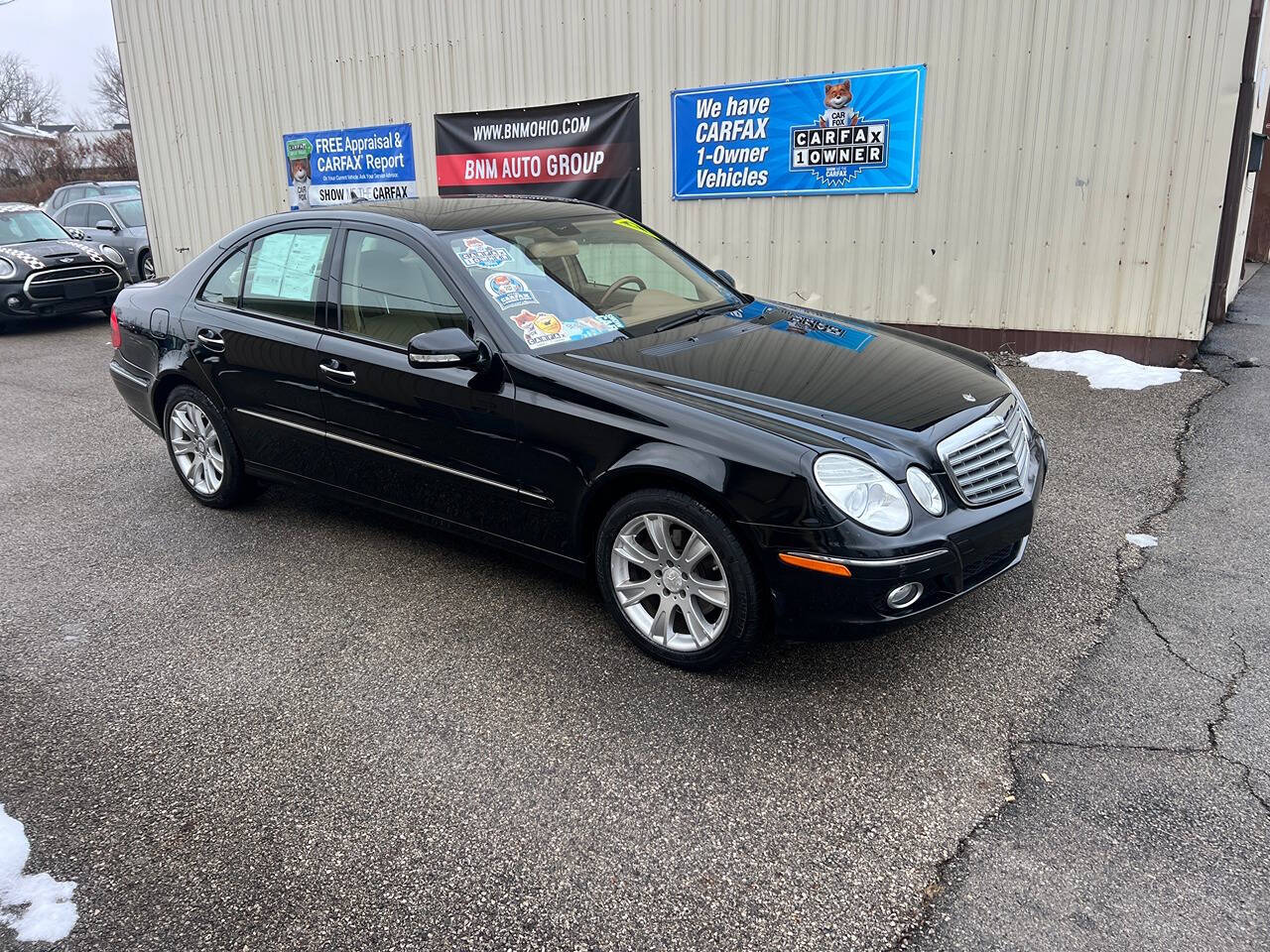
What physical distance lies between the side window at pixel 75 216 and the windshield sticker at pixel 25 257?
15.7ft

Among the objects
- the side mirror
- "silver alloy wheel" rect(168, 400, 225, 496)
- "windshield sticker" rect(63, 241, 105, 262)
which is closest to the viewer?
the side mirror

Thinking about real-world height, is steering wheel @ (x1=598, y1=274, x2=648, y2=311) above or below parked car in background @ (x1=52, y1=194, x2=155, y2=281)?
above

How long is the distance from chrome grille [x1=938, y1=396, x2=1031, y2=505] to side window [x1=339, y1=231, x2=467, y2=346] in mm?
1984

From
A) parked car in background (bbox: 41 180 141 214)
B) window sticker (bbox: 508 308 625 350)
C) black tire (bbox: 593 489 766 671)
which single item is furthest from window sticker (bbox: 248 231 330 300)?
parked car in background (bbox: 41 180 141 214)

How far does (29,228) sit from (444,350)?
38.6ft

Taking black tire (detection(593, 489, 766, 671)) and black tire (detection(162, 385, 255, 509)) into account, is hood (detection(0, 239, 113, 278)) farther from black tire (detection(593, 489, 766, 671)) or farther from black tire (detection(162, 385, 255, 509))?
black tire (detection(593, 489, 766, 671))

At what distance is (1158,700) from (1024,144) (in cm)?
568

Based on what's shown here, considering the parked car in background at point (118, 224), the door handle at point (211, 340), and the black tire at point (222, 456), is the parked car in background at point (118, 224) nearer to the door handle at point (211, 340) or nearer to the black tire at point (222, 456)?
the black tire at point (222, 456)

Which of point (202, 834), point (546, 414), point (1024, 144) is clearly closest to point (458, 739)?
point (202, 834)

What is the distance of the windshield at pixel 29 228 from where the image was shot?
1233 centimetres

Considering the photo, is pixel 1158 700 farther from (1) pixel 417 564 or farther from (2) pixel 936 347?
(1) pixel 417 564

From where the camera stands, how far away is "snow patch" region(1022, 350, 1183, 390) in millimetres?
7211

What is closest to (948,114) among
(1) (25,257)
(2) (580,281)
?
(2) (580,281)

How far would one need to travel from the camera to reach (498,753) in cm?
311
